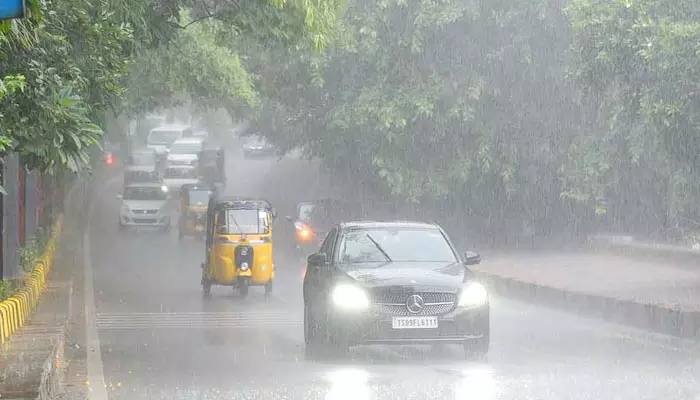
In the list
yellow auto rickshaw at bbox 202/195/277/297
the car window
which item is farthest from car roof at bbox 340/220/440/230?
yellow auto rickshaw at bbox 202/195/277/297

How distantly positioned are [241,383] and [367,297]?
207 cm

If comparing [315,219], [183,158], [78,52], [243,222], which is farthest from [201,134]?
[78,52]

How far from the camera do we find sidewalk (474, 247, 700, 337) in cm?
1920

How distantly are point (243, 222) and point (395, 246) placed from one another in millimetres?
9297

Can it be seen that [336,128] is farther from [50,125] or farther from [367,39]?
[50,125]

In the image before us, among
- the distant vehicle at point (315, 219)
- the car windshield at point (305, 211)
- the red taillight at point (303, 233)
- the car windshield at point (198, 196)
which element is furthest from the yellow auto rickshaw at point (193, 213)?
the red taillight at point (303, 233)

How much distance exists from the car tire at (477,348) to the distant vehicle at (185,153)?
2053 inches

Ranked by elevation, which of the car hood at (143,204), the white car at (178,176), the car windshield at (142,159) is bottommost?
the car hood at (143,204)

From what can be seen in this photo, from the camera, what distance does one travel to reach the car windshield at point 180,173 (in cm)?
6088

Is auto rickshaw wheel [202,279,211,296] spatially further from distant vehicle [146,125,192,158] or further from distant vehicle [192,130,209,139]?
distant vehicle [192,130,209,139]

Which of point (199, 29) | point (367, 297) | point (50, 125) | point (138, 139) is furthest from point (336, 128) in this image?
point (138, 139)

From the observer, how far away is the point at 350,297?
1432cm

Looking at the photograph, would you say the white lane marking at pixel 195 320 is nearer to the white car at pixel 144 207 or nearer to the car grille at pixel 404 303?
the car grille at pixel 404 303

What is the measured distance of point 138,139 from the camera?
97.8 m
